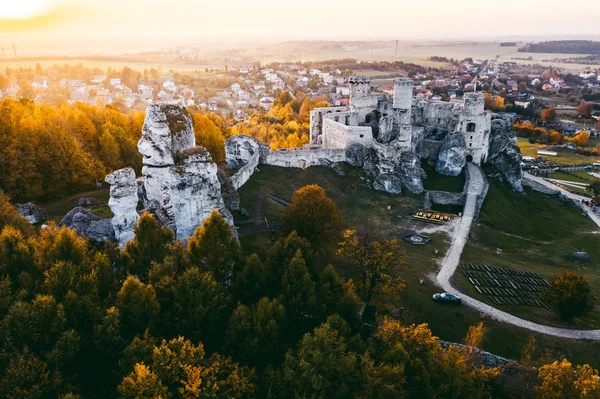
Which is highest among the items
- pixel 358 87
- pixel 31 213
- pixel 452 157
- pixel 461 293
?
pixel 358 87

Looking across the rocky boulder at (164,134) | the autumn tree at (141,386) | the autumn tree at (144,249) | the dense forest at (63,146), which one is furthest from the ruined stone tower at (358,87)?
the autumn tree at (141,386)

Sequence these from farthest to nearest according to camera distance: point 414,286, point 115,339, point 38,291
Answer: point 414,286 → point 38,291 → point 115,339

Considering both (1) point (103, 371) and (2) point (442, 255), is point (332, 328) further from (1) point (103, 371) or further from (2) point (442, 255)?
(2) point (442, 255)

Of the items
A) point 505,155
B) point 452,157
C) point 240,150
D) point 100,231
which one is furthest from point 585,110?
point 100,231

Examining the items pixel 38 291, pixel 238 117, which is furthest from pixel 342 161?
pixel 238 117

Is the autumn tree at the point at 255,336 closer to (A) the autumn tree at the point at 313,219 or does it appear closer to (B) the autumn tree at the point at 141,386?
(B) the autumn tree at the point at 141,386

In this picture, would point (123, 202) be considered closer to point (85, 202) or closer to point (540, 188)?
point (85, 202)
